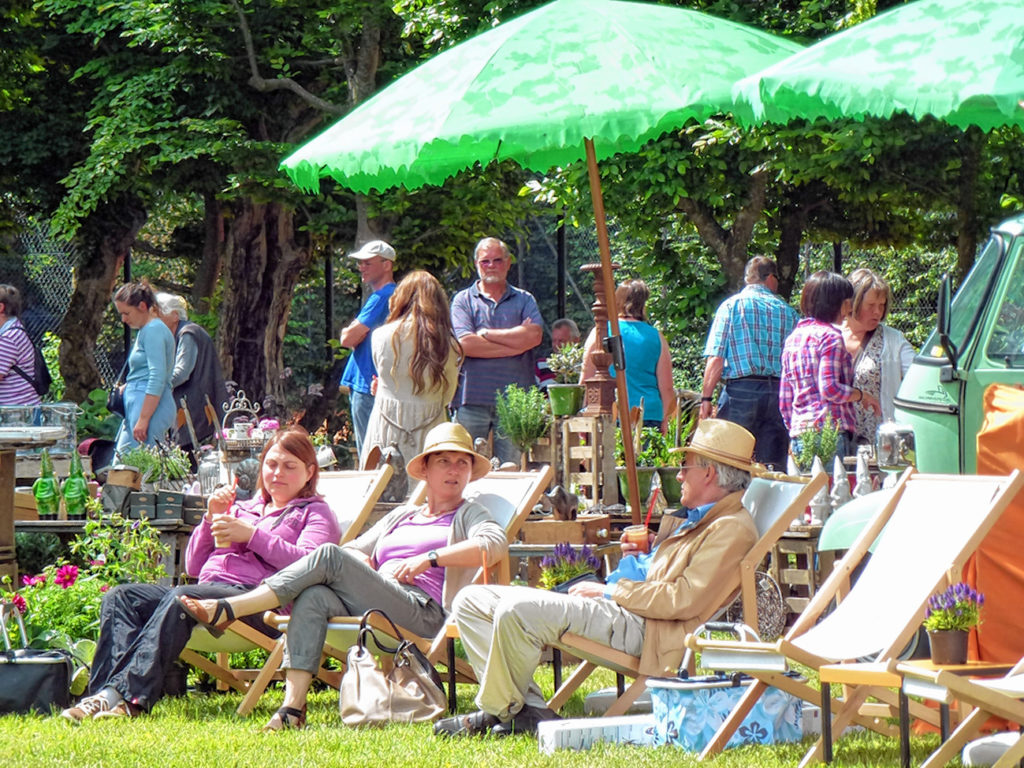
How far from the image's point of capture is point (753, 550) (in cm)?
547

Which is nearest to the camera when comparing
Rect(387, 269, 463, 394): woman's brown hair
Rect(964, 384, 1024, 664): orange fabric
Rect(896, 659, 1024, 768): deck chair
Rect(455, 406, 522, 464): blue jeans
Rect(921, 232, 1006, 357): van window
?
Rect(896, 659, 1024, 768): deck chair

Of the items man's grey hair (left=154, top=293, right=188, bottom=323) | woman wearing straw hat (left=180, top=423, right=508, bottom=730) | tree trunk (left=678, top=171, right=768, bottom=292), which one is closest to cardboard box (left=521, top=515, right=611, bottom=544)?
woman wearing straw hat (left=180, top=423, right=508, bottom=730)

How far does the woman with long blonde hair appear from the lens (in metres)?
8.31

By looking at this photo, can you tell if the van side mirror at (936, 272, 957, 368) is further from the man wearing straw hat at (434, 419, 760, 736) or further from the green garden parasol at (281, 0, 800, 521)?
the green garden parasol at (281, 0, 800, 521)

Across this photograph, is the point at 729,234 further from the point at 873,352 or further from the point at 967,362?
the point at 967,362

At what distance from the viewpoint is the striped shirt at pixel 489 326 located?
9109 mm

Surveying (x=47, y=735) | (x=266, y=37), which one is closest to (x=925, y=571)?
(x=47, y=735)

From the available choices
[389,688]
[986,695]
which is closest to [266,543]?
[389,688]

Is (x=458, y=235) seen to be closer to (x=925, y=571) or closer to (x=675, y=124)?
(x=675, y=124)

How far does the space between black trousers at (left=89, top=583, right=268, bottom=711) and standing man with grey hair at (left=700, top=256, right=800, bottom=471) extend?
358cm

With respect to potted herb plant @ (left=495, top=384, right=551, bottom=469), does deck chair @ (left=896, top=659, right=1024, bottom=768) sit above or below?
below

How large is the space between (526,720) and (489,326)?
154 inches

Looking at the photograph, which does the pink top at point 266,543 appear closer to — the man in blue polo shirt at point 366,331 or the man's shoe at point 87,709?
the man's shoe at point 87,709

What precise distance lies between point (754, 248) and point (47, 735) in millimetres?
11197
